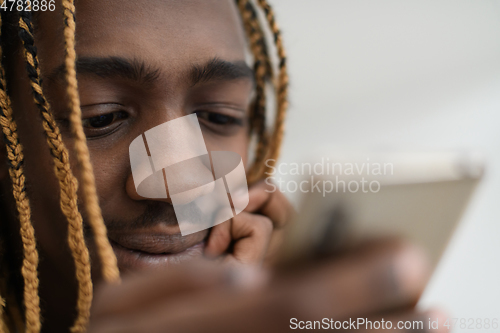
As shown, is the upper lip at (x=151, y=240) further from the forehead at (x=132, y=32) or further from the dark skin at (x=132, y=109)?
the forehead at (x=132, y=32)

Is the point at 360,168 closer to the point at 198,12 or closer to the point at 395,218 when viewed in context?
the point at 395,218

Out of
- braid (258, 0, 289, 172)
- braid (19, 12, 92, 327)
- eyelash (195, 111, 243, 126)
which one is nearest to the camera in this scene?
braid (19, 12, 92, 327)

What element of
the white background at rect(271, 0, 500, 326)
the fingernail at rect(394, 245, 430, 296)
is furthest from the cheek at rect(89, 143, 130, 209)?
the white background at rect(271, 0, 500, 326)

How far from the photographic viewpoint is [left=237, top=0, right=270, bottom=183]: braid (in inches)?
27.3

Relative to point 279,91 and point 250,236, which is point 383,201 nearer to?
point 250,236

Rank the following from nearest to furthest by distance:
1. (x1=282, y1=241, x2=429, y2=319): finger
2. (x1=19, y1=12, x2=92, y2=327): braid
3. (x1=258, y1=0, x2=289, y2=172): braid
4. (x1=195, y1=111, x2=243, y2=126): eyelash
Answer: (x1=282, y1=241, x2=429, y2=319): finger, (x1=19, y1=12, x2=92, y2=327): braid, (x1=195, y1=111, x2=243, y2=126): eyelash, (x1=258, y1=0, x2=289, y2=172): braid

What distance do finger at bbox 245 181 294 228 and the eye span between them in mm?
218

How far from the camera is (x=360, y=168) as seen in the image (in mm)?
377

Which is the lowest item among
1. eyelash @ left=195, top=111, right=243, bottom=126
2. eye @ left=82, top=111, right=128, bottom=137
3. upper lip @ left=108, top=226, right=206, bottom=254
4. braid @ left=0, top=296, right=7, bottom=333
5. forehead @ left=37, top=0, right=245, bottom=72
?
braid @ left=0, top=296, right=7, bottom=333

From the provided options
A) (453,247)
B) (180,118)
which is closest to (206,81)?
(180,118)

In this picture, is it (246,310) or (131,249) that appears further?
(131,249)

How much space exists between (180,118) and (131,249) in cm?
19

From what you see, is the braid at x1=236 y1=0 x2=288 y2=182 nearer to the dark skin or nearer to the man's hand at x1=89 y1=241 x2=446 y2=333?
the dark skin

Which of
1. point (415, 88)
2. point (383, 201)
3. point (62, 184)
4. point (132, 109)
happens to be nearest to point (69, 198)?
point (62, 184)
